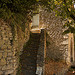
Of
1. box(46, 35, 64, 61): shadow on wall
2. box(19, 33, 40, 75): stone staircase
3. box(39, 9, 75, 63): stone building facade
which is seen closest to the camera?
box(19, 33, 40, 75): stone staircase

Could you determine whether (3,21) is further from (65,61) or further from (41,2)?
(65,61)

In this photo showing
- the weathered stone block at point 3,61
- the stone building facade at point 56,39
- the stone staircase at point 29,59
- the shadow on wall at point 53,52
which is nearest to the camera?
the weathered stone block at point 3,61

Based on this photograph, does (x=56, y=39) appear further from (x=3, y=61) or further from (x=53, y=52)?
(x=3, y=61)

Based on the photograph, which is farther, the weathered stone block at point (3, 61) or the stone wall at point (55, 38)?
the stone wall at point (55, 38)

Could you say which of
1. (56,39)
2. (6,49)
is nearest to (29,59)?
(6,49)

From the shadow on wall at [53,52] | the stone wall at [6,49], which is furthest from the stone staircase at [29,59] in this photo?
the shadow on wall at [53,52]

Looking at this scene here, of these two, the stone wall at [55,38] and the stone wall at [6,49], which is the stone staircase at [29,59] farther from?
the stone wall at [55,38]

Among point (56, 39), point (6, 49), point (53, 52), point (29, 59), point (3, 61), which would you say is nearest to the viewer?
point (3, 61)

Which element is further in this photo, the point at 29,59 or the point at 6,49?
the point at 29,59

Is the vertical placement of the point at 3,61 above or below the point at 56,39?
below

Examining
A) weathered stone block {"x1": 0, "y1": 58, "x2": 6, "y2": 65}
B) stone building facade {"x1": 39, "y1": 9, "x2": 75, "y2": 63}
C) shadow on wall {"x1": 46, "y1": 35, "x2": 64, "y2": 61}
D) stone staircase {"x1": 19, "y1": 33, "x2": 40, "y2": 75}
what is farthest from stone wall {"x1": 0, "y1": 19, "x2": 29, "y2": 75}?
stone building facade {"x1": 39, "y1": 9, "x2": 75, "y2": 63}

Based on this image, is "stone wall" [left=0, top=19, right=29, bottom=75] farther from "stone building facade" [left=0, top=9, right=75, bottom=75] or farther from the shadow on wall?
the shadow on wall

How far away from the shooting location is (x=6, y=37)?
365 centimetres

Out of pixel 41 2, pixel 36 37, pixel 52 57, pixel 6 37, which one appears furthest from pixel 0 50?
pixel 52 57
